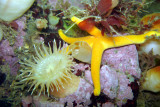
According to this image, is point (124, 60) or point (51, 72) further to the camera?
point (124, 60)

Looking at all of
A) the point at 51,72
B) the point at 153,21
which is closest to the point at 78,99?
the point at 51,72

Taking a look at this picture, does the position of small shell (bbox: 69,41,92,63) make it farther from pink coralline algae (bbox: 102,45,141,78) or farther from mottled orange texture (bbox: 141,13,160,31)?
mottled orange texture (bbox: 141,13,160,31)

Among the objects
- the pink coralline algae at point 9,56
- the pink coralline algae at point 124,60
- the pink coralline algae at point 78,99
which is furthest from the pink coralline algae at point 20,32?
the pink coralline algae at point 124,60

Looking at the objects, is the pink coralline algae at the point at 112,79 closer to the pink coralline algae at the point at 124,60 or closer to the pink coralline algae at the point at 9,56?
the pink coralline algae at the point at 124,60

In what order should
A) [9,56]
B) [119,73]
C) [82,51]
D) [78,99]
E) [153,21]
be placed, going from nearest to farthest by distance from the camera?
[78,99] < [82,51] < [119,73] < [153,21] < [9,56]

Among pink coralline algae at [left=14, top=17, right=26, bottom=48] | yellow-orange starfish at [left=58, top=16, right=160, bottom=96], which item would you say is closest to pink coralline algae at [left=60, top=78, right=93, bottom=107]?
yellow-orange starfish at [left=58, top=16, right=160, bottom=96]

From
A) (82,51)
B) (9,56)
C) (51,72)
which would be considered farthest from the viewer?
(9,56)

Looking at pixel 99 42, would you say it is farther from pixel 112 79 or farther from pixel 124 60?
pixel 112 79

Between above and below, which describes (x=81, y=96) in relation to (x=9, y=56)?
below

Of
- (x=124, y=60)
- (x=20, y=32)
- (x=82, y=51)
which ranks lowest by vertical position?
(x=124, y=60)
